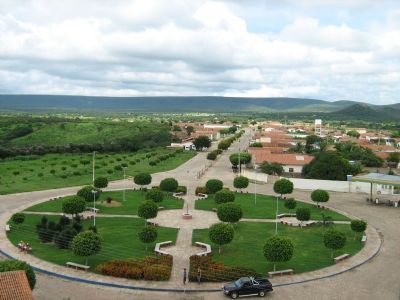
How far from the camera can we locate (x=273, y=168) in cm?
5975

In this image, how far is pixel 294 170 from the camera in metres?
62.1

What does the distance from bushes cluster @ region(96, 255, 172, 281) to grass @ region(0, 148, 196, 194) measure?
85.3 feet

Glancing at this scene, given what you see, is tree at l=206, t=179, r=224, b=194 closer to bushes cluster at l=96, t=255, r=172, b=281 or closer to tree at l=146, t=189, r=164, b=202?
tree at l=146, t=189, r=164, b=202

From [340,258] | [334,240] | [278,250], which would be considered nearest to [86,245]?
[278,250]

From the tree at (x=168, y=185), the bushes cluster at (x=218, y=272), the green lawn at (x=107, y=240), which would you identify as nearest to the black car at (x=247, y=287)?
the bushes cluster at (x=218, y=272)

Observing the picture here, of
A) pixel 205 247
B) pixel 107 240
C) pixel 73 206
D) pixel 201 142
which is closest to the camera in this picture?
pixel 205 247

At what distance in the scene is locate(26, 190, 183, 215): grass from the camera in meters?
37.3

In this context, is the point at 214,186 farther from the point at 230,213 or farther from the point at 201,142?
the point at 201,142

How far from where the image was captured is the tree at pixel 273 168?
59.7 metres

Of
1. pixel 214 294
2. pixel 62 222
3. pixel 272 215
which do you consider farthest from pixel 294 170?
pixel 214 294

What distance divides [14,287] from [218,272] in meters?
10.2

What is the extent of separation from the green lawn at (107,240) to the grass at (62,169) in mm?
15934

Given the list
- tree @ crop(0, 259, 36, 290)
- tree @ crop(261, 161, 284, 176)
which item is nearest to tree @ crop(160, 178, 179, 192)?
tree @ crop(261, 161, 284, 176)

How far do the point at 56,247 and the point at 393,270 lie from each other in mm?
19475
